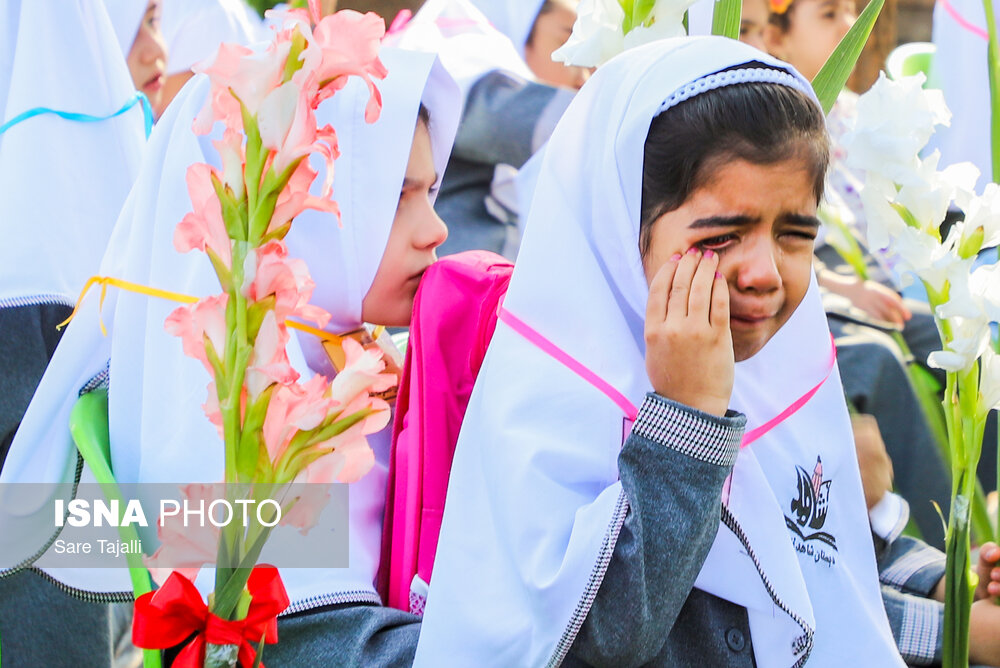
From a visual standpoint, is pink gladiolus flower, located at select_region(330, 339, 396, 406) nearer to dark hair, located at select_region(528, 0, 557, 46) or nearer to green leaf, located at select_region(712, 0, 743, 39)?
green leaf, located at select_region(712, 0, 743, 39)

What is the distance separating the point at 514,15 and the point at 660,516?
8.77 ft

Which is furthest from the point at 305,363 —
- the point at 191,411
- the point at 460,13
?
the point at 460,13

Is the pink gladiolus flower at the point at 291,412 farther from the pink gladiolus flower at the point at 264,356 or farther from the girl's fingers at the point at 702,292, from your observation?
the girl's fingers at the point at 702,292

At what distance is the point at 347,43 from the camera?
906 mm

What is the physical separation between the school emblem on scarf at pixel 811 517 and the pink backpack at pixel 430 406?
45 cm

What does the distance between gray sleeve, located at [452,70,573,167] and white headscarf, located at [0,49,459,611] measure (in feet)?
3.86

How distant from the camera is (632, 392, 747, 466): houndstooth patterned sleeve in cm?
110

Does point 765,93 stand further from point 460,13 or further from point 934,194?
point 460,13

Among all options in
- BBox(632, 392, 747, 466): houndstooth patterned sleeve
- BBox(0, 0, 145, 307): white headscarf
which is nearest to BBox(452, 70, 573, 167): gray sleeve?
BBox(0, 0, 145, 307): white headscarf

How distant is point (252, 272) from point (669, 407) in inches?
18.1

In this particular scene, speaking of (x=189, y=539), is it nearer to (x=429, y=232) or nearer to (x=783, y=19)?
(x=429, y=232)

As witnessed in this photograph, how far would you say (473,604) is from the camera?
46.4 inches

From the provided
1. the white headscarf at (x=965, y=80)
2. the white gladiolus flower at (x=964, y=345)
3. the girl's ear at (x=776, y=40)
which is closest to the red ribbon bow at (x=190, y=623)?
the white gladiolus flower at (x=964, y=345)

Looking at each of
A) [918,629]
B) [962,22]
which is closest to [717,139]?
[918,629]
